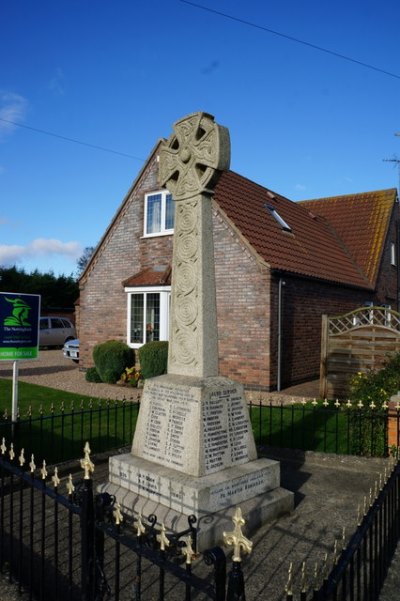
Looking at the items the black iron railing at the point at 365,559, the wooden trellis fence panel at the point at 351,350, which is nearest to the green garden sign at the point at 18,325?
the black iron railing at the point at 365,559

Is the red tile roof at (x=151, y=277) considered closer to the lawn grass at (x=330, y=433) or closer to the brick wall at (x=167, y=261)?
the brick wall at (x=167, y=261)

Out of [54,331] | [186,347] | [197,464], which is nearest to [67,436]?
[186,347]

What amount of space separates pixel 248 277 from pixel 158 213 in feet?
15.0

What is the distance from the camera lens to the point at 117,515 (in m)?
2.86

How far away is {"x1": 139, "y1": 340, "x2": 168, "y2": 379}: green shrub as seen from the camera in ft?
46.5

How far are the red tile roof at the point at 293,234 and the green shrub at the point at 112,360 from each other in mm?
5586

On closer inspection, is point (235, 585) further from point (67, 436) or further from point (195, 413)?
point (67, 436)

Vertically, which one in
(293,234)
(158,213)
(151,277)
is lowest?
(151,277)

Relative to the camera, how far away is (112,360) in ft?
50.3

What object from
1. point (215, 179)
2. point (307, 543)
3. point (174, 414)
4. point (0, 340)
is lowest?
point (307, 543)

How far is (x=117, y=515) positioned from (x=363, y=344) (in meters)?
10.1

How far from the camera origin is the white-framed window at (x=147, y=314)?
49.8 feet

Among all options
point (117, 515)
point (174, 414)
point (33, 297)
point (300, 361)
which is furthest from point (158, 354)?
point (117, 515)

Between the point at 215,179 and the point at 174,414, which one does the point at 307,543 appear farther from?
the point at 215,179
